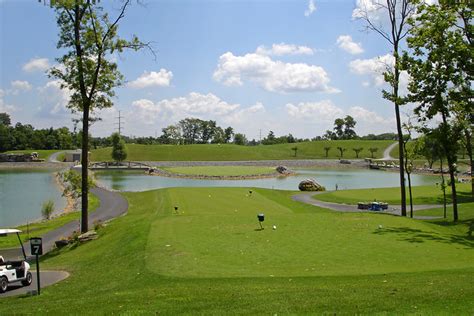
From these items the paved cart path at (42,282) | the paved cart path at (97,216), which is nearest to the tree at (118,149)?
the paved cart path at (97,216)

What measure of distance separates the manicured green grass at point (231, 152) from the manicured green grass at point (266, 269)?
403ft

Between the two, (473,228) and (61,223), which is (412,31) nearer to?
(473,228)

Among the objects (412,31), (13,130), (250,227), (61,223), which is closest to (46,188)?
(61,223)

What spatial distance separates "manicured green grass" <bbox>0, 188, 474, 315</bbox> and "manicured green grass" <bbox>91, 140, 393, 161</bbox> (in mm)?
122840

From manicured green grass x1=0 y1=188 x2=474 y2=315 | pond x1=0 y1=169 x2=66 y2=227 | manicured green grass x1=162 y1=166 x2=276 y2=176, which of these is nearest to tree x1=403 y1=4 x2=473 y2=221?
manicured green grass x1=0 y1=188 x2=474 y2=315

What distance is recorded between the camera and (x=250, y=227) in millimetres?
23453

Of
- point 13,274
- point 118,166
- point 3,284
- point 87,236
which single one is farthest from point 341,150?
point 3,284

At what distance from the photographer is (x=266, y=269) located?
15.7 m

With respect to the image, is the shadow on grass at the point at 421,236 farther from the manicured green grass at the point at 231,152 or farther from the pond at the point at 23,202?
the manicured green grass at the point at 231,152

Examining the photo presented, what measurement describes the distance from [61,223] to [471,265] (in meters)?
29.0

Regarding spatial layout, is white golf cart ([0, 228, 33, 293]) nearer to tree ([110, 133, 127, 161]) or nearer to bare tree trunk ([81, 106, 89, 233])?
bare tree trunk ([81, 106, 89, 233])

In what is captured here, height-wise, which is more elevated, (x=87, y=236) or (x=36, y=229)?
(x=87, y=236)

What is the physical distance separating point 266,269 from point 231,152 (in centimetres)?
14647

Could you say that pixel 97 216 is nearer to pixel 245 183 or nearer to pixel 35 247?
pixel 35 247
